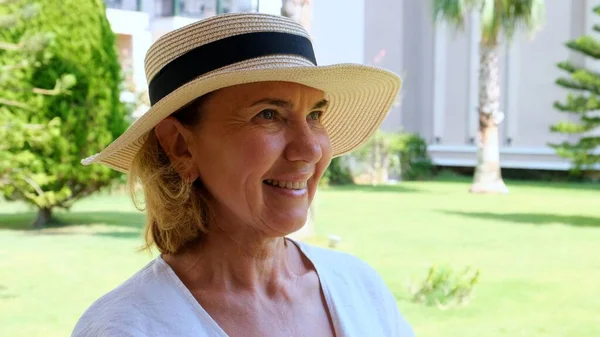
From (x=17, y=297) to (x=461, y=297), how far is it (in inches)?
82.6

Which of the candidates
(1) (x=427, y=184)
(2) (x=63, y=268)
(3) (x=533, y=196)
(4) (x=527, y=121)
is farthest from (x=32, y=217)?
(4) (x=527, y=121)

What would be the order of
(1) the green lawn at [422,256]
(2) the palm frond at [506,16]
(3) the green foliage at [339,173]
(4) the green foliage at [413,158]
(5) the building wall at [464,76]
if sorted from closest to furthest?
(1) the green lawn at [422,256] < (2) the palm frond at [506,16] < (3) the green foliage at [339,173] < (4) the green foliage at [413,158] < (5) the building wall at [464,76]

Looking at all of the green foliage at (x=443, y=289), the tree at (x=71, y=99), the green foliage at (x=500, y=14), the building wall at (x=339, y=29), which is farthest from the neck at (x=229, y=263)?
the building wall at (x=339, y=29)

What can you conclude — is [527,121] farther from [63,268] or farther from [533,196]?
[63,268]

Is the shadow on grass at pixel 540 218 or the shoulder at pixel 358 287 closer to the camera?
the shoulder at pixel 358 287

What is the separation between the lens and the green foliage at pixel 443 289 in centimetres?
436

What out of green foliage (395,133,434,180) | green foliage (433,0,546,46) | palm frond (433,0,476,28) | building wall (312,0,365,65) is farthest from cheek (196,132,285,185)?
green foliage (395,133,434,180)

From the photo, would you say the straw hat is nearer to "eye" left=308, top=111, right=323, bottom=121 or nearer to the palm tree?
"eye" left=308, top=111, right=323, bottom=121

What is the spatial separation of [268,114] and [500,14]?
10.4 m

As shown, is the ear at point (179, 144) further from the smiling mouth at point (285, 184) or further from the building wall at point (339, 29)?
the building wall at point (339, 29)

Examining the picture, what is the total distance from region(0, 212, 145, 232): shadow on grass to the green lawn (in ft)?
0.04

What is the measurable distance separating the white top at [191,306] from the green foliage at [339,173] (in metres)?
10.8

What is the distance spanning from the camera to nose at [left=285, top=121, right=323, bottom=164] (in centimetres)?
102

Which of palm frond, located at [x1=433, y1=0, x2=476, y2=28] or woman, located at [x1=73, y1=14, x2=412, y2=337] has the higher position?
palm frond, located at [x1=433, y1=0, x2=476, y2=28]
